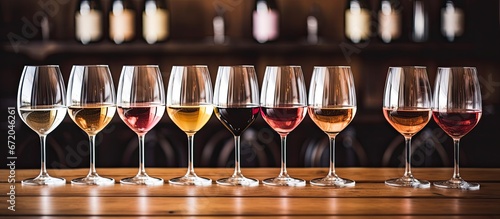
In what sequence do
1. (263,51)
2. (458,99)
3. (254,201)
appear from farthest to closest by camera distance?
(263,51) < (458,99) < (254,201)

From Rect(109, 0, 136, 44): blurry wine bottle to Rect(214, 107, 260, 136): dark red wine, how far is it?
177cm

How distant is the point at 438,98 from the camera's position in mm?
1306

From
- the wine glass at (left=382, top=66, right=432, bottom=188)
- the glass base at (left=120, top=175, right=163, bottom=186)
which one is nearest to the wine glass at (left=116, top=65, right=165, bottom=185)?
the glass base at (left=120, top=175, right=163, bottom=186)

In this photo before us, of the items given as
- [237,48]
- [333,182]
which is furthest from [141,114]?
[237,48]

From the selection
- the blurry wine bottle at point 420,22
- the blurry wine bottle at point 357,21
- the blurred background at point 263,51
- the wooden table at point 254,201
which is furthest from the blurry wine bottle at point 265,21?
the wooden table at point 254,201

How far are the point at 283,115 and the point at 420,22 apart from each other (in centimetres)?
191

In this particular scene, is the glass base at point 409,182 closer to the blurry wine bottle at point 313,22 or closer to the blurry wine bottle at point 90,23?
the blurry wine bottle at point 313,22

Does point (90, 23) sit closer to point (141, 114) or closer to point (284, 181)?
point (141, 114)

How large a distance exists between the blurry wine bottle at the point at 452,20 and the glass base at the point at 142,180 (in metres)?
1.98

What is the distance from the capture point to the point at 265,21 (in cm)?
305

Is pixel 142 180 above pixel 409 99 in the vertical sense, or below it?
below

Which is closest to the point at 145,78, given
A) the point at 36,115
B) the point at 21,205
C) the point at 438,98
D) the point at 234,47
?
the point at 36,115

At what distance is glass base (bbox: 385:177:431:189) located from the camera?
4.26ft

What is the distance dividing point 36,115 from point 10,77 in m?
1.96
